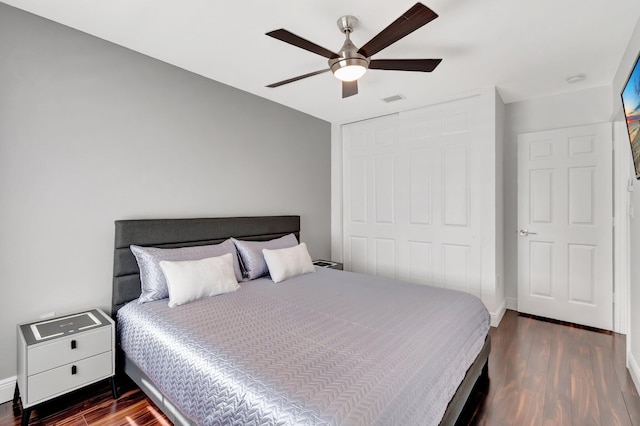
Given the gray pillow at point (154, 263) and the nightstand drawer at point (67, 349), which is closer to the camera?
the nightstand drawer at point (67, 349)

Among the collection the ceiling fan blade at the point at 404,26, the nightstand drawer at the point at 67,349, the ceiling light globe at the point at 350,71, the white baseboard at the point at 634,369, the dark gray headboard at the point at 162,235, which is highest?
the ceiling fan blade at the point at 404,26

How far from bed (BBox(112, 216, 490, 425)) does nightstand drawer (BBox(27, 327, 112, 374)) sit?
15cm

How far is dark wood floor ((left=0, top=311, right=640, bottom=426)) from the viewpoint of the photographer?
1884 millimetres

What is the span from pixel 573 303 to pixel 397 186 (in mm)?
2305

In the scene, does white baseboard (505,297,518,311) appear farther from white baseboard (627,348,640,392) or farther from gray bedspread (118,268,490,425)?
gray bedspread (118,268,490,425)

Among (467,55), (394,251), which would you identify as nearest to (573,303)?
(394,251)

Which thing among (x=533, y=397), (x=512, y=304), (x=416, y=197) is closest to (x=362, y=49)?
(x=416, y=197)

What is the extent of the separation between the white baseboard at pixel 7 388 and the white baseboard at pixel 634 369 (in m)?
4.22

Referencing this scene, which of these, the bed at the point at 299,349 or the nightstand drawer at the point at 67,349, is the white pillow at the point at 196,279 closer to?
the bed at the point at 299,349

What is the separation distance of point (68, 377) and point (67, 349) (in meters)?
0.18

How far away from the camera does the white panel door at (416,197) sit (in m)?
3.50

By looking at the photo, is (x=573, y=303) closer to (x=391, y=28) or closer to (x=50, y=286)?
(x=391, y=28)

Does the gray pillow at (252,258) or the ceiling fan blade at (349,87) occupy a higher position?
the ceiling fan blade at (349,87)

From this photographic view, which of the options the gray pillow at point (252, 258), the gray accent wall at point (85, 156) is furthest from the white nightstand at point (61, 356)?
the gray pillow at point (252, 258)
